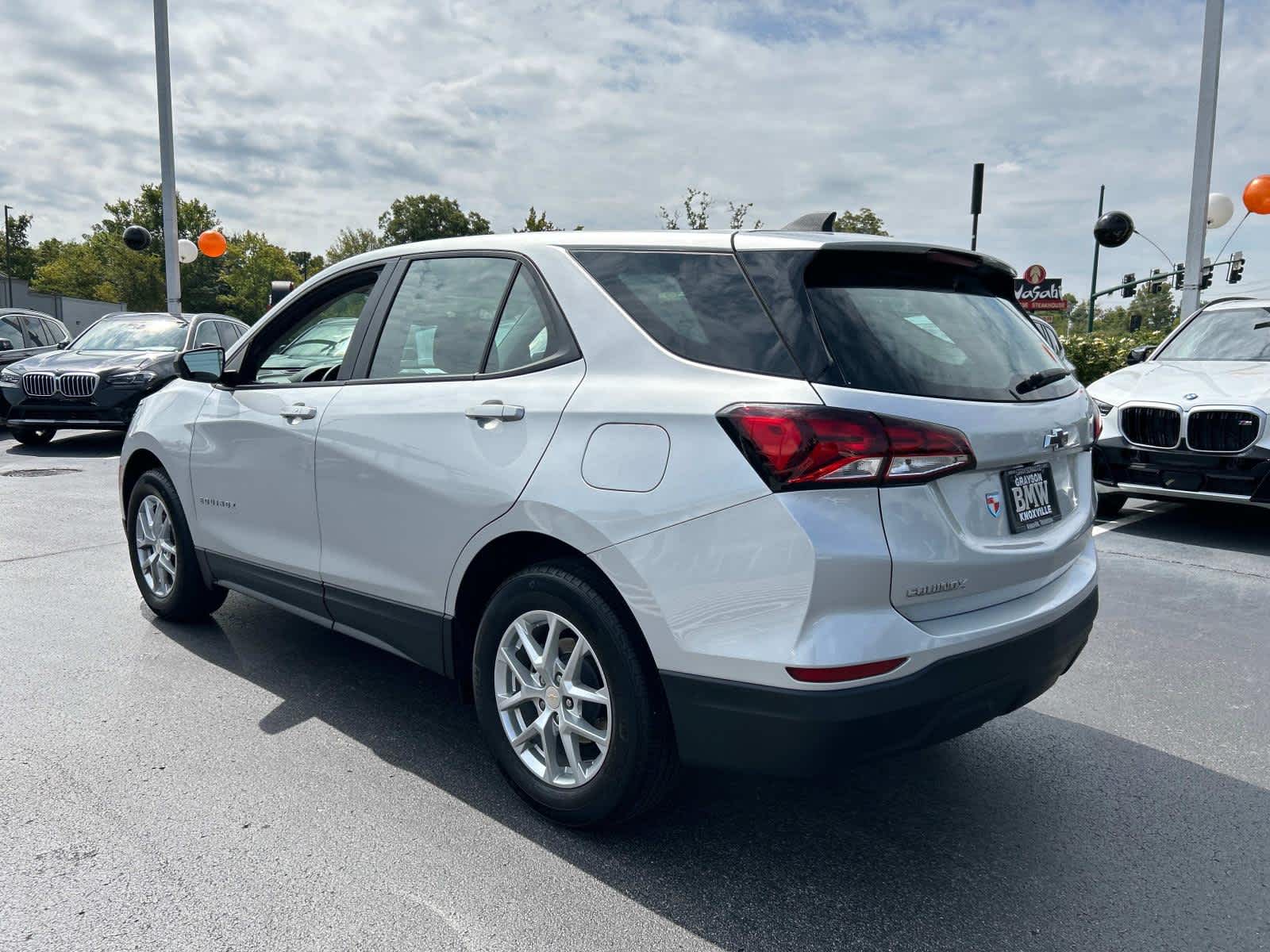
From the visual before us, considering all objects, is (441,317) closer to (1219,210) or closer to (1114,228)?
(1114,228)

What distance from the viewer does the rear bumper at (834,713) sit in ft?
7.55

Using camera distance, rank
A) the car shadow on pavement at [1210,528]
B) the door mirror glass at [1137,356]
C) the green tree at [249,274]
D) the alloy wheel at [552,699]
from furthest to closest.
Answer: the green tree at [249,274] → the door mirror glass at [1137,356] → the car shadow on pavement at [1210,528] → the alloy wheel at [552,699]

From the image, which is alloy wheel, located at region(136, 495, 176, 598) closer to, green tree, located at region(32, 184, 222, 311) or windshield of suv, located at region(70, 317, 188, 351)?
windshield of suv, located at region(70, 317, 188, 351)

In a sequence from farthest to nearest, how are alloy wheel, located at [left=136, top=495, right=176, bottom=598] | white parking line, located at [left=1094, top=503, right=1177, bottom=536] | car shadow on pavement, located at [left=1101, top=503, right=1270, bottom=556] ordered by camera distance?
white parking line, located at [left=1094, top=503, right=1177, bottom=536] → car shadow on pavement, located at [left=1101, top=503, right=1270, bottom=556] → alloy wheel, located at [left=136, top=495, right=176, bottom=598]

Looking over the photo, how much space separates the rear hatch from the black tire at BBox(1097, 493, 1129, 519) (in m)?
5.47

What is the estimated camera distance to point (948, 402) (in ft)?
8.14

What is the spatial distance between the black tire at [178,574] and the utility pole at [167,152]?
541 inches

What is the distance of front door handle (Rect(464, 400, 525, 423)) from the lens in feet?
9.39

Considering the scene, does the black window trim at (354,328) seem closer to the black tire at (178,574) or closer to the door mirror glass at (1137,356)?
the black tire at (178,574)

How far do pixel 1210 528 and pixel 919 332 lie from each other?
652cm

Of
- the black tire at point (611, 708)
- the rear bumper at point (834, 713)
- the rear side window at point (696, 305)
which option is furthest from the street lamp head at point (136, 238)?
the rear bumper at point (834, 713)

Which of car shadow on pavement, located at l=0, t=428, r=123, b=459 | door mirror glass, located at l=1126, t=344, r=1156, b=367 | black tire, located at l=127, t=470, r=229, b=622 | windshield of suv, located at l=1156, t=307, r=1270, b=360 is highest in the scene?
windshield of suv, located at l=1156, t=307, r=1270, b=360

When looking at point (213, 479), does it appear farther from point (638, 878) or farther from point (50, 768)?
point (638, 878)

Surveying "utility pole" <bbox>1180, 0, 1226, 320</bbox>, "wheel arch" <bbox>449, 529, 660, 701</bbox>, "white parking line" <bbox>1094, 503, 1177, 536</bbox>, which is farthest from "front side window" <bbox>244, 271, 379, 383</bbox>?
"utility pole" <bbox>1180, 0, 1226, 320</bbox>
